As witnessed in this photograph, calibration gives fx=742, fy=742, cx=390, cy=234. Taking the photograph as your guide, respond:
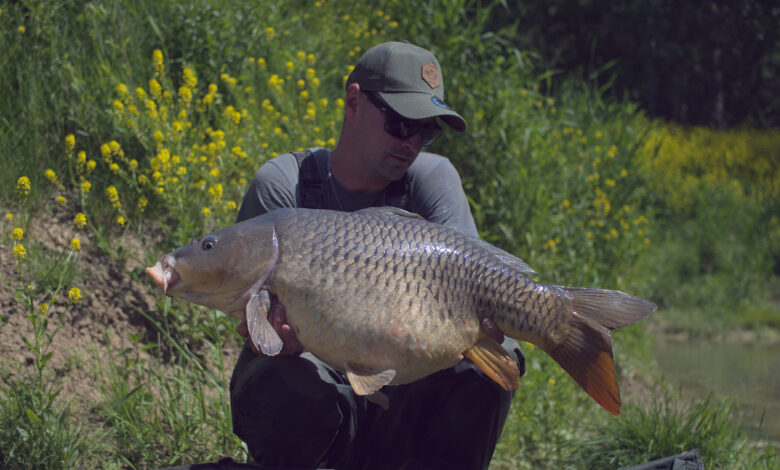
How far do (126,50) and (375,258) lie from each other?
8.52 feet

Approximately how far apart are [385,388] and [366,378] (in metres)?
0.56

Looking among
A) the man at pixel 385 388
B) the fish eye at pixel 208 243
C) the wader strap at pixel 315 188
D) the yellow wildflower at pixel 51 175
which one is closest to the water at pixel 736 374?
the man at pixel 385 388

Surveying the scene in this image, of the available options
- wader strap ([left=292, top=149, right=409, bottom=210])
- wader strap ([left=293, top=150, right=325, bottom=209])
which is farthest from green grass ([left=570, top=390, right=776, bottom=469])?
wader strap ([left=293, top=150, right=325, bottom=209])

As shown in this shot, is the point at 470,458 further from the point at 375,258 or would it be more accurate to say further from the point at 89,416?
the point at 89,416

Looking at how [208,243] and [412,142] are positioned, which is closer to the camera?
[208,243]

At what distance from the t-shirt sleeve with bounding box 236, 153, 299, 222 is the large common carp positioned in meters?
0.44

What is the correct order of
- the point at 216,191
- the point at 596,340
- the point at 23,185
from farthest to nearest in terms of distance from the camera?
the point at 216,191
the point at 23,185
the point at 596,340

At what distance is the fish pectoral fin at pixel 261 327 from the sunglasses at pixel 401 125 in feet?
2.56

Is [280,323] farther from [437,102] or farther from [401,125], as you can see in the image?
[437,102]

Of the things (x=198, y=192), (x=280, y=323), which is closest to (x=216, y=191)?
(x=198, y=192)

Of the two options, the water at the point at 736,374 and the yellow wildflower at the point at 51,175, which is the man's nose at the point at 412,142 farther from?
the water at the point at 736,374

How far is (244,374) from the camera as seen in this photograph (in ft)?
6.84

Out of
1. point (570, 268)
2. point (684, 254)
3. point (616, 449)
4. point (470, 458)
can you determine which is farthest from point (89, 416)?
point (684, 254)

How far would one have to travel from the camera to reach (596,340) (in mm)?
1856
